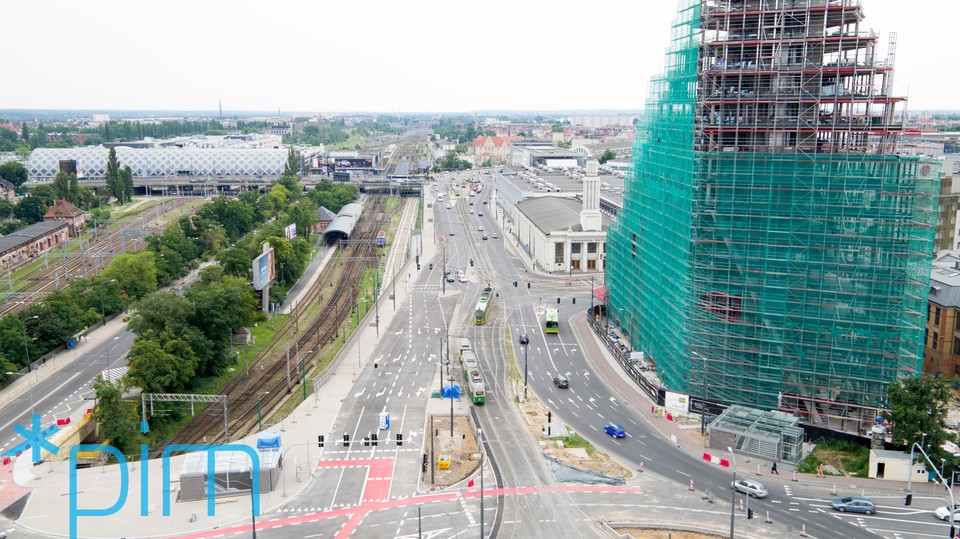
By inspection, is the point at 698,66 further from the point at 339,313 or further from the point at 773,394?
the point at 339,313

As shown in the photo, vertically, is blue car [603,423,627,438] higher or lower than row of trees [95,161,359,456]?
lower

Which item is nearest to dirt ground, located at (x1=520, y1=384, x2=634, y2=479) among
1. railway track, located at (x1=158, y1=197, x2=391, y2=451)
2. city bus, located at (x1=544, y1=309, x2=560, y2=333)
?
railway track, located at (x1=158, y1=197, x2=391, y2=451)

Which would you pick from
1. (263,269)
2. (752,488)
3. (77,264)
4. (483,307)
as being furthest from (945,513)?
(77,264)

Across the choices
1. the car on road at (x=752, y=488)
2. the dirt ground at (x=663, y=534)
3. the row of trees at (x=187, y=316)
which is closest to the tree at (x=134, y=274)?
the row of trees at (x=187, y=316)

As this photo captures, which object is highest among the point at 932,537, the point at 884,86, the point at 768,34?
the point at 768,34

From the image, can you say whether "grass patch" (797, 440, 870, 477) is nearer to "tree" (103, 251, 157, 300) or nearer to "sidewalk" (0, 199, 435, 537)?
"sidewalk" (0, 199, 435, 537)

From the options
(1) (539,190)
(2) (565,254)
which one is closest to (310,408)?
(2) (565,254)
